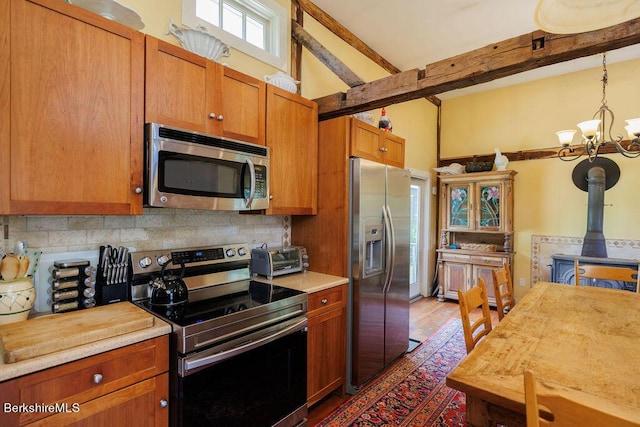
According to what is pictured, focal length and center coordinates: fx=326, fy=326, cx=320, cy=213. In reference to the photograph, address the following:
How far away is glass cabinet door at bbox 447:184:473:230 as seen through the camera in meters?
4.78

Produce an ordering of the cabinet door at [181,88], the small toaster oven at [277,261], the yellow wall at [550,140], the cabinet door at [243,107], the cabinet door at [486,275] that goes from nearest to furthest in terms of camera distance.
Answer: the cabinet door at [181,88]
the cabinet door at [243,107]
the small toaster oven at [277,261]
the yellow wall at [550,140]
the cabinet door at [486,275]

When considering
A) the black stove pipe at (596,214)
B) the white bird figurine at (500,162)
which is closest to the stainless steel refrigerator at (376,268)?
the white bird figurine at (500,162)

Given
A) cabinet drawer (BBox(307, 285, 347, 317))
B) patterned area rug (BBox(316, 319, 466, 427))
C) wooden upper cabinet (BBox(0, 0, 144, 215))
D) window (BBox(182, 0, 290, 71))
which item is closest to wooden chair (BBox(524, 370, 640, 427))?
cabinet drawer (BBox(307, 285, 347, 317))

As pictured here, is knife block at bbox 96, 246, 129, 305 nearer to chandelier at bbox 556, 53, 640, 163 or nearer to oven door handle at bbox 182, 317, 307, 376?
oven door handle at bbox 182, 317, 307, 376

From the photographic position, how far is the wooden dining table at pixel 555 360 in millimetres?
1025

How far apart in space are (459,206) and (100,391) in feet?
15.5

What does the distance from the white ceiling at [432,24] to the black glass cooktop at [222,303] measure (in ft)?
8.75

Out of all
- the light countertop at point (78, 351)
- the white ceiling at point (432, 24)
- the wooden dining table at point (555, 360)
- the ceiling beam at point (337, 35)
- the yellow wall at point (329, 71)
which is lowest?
the wooden dining table at point (555, 360)

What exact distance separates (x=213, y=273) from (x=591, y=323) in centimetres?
217

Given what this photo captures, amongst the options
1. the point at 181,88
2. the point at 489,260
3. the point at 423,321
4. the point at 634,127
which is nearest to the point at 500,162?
the point at 489,260

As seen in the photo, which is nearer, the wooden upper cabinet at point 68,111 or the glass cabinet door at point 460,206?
the wooden upper cabinet at point 68,111

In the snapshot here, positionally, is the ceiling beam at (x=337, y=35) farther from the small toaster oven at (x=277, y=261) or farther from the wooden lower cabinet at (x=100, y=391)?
the wooden lower cabinet at (x=100, y=391)

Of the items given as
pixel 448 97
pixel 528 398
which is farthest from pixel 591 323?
pixel 448 97

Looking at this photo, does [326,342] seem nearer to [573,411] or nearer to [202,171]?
[202,171]
